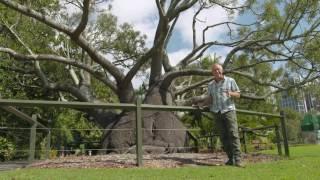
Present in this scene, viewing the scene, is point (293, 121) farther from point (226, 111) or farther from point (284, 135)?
point (226, 111)

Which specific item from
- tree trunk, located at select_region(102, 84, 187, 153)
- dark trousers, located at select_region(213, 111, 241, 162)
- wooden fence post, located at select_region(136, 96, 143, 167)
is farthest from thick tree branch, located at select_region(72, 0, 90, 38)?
dark trousers, located at select_region(213, 111, 241, 162)

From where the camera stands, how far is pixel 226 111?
757 centimetres

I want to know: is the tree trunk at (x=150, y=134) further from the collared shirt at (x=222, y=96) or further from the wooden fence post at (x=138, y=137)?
the wooden fence post at (x=138, y=137)

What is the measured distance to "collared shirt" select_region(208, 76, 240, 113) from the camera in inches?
300

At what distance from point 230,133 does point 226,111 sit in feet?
1.40

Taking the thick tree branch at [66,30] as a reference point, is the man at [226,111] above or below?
below

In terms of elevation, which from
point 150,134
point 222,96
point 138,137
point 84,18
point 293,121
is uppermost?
point 293,121

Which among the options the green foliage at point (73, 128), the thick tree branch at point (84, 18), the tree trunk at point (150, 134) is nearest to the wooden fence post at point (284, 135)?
the tree trunk at point (150, 134)

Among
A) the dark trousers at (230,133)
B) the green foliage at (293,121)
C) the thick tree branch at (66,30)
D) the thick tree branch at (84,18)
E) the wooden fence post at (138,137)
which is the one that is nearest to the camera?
the wooden fence post at (138,137)

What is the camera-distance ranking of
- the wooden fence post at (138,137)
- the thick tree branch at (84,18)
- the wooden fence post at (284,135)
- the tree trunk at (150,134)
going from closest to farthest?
the wooden fence post at (138,137) < the thick tree branch at (84,18) < the wooden fence post at (284,135) < the tree trunk at (150,134)

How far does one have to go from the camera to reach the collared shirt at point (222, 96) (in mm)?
7625

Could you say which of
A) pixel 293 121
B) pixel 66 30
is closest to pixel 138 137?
pixel 66 30

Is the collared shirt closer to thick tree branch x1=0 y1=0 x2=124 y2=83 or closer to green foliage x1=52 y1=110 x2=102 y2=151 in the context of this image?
thick tree branch x1=0 y1=0 x2=124 y2=83

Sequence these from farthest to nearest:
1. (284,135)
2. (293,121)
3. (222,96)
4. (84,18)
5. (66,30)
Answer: (293,121) < (66,30) < (284,135) < (84,18) < (222,96)
